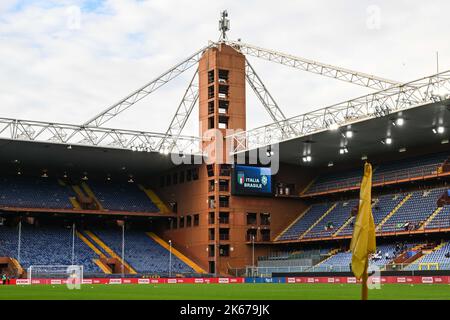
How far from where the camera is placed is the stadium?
76.6 meters

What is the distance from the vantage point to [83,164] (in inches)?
3713

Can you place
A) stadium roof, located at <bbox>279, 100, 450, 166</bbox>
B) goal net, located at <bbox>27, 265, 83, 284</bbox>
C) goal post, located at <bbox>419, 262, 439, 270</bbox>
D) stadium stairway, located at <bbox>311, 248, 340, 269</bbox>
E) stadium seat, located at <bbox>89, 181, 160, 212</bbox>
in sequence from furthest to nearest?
stadium seat, located at <bbox>89, 181, 160, 212</bbox>
stadium stairway, located at <bbox>311, 248, 340, 269</bbox>
goal net, located at <bbox>27, 265, 83, 284</bbox>
stadium roof, located at <bbox>279, 100, 450, 166</bbox>
goal post, located at <bbox>419, 262, 439, 270</bbox>

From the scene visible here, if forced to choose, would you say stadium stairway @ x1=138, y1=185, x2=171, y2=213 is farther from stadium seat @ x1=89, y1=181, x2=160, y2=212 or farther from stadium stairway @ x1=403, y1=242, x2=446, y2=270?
stadium stairway @ x1=403, y1=242, x2=446, y2=270

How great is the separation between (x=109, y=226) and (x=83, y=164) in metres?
10.2

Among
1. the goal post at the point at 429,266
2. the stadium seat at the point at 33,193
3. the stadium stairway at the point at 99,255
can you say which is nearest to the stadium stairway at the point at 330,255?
the goal post at the point at 429,266

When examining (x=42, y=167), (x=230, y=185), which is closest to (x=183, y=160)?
(x=230, y=185)

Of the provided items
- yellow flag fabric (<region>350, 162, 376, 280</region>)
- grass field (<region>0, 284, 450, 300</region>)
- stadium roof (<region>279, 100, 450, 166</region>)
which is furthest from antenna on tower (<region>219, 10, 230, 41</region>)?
yellow flag fabric (<region>350, 162, 376, 280</region>)

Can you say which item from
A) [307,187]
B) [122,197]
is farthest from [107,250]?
[307,187]

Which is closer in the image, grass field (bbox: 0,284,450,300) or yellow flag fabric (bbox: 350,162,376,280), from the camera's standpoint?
yellow flag fabric (bbox: 350,162,376,280)

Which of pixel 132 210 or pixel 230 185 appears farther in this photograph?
pixel 132 210

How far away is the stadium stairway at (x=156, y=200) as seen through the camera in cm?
9852

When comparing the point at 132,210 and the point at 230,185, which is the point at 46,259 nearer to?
the point at 132,210

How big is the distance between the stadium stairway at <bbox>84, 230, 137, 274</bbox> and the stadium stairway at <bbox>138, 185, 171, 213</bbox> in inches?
400

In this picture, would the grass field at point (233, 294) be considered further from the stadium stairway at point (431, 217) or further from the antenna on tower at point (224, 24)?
the antenna on tower at point (224, 24)
